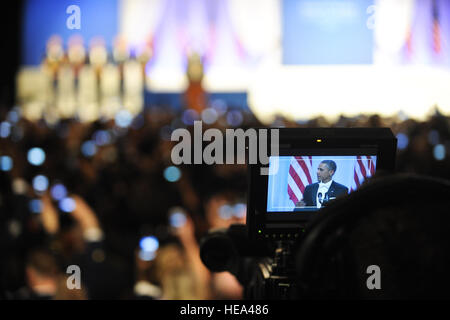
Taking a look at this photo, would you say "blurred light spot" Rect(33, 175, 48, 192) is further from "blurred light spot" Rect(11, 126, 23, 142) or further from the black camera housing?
the black camera housing

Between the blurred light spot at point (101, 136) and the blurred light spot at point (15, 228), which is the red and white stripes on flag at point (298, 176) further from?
the blurred light spot at point (101, 136)

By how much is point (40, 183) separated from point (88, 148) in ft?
7.57

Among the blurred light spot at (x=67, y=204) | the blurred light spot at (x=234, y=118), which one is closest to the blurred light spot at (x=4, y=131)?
the blurred light spot at (x=67, y=204)

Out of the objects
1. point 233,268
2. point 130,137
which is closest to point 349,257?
point 233,268

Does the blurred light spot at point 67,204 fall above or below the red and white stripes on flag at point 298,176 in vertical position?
below

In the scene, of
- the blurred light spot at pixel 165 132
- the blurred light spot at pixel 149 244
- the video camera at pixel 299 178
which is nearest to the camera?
the video camera at pixel 299 178

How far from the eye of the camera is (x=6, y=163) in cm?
702

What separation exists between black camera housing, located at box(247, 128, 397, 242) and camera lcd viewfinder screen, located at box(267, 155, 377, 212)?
13mm

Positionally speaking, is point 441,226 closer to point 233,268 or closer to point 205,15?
point 233,268

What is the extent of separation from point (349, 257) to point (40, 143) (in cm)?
883

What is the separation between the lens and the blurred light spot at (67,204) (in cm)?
542

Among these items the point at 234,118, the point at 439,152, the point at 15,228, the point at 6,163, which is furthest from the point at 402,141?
the point at 234,118

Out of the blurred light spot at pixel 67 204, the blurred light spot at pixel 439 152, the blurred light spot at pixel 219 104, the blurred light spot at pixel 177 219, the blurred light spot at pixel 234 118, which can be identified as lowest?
the blurred light spot at pixel 177 219
